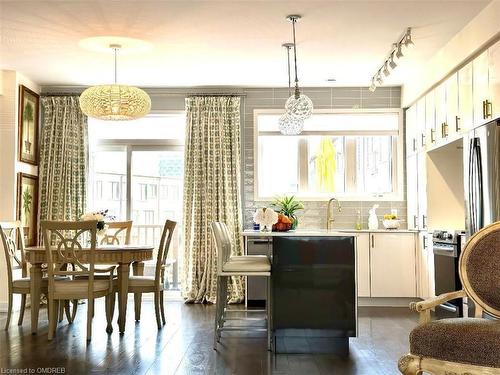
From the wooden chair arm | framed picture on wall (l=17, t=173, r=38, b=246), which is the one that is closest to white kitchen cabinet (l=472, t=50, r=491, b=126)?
the wooden chair arm

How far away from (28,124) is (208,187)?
7.52 feet

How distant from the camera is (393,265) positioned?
280 inches

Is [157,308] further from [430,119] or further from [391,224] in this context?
[430,119]

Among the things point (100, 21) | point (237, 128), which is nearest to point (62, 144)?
point (237, 128)

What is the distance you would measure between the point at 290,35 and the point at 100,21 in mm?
1677

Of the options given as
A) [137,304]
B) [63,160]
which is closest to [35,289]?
[137,304]

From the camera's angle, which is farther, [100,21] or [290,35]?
[290,35]

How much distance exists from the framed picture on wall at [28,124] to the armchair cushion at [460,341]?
5592 mm

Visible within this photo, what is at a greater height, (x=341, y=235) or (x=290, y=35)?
(x=290, y=35)

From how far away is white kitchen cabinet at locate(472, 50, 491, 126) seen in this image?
15.9 feet

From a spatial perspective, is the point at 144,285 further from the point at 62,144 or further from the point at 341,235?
the point at 62,144

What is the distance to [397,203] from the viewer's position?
7605 mm

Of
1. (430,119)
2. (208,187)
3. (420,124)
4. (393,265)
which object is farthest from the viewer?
(208,187)

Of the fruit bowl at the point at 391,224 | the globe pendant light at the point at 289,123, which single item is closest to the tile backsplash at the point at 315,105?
the fruit bowl at the point at 391,224
